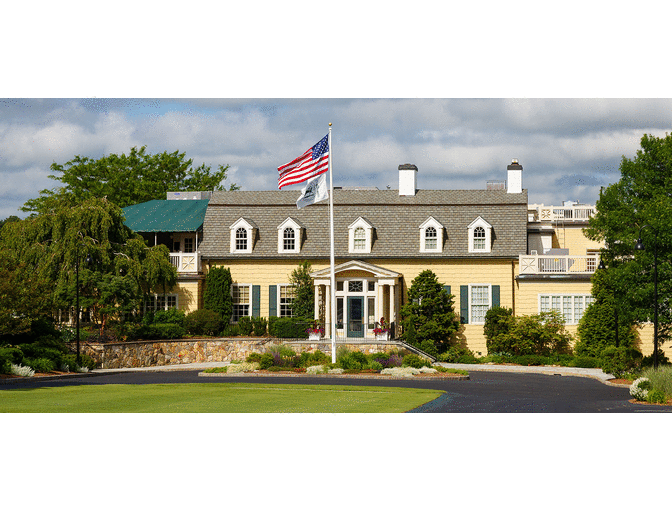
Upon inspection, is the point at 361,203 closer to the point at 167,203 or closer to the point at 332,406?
the point at 167,203

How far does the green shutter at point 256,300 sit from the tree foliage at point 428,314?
6492 mm

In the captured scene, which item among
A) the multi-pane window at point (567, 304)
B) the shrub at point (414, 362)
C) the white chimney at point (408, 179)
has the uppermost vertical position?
the white chimney at point (408, 179)

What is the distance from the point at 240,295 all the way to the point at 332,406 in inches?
699

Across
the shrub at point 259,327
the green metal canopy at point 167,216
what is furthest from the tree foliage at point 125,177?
the shrub at point 259,327

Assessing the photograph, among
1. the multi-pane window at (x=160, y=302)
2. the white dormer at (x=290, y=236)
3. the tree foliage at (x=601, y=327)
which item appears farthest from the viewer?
the white dormer at (x=290, y=236)

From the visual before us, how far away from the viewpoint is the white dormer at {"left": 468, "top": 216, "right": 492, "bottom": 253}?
110 feet

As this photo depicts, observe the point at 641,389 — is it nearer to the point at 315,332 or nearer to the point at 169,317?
the point at 315,332

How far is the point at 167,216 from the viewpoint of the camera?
3681cm

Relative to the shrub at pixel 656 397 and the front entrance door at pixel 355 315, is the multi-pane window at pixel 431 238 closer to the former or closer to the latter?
the front entrance door at pixel 355 315

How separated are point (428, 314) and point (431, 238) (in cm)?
381

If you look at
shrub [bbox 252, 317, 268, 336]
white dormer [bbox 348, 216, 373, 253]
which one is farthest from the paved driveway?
white dormer [bbox 348, 216, 373, 253]

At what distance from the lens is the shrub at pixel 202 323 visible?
107ft

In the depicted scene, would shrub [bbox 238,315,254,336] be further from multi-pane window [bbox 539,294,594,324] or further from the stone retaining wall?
multi-pane window [bbox 539,294,594,324]

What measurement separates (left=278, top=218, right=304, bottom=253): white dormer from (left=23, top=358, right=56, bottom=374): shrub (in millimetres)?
13199
